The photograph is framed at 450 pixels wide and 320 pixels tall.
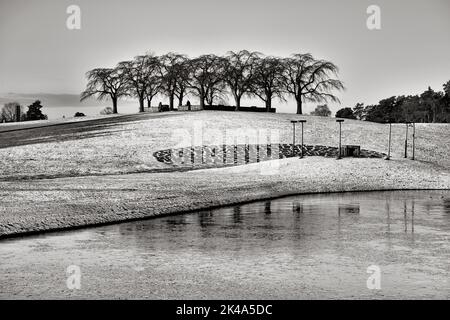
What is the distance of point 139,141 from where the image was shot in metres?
55.5

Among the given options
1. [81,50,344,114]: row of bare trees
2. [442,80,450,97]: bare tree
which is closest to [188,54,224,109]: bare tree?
[81,50,344,114]: row of bare trees

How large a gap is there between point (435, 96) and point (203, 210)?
13983cm

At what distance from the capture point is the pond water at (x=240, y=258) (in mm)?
11000

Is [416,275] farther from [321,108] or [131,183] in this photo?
[321,108]

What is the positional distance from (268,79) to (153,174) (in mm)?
57576

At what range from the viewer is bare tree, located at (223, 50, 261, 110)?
299ft

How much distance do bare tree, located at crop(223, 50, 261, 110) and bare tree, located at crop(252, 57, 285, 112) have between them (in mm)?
867

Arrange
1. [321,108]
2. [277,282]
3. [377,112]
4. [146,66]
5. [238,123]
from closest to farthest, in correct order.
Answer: [277,282]
[238,123]
[146,66]
[377,112]
[321,108]

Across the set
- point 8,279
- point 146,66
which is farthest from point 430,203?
point 146,66

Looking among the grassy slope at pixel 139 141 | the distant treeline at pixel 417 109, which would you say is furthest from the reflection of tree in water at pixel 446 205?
the distant treeline at pixel 417 109

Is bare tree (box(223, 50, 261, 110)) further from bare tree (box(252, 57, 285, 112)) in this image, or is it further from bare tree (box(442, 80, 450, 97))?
bare tree (box(442, 80, 450, 97))

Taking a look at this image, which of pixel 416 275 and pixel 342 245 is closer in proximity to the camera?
pixel 416 275

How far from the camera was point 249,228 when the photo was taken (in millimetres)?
18656

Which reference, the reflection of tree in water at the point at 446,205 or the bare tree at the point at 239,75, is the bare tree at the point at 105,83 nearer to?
the bare tree at the point at 239,75
